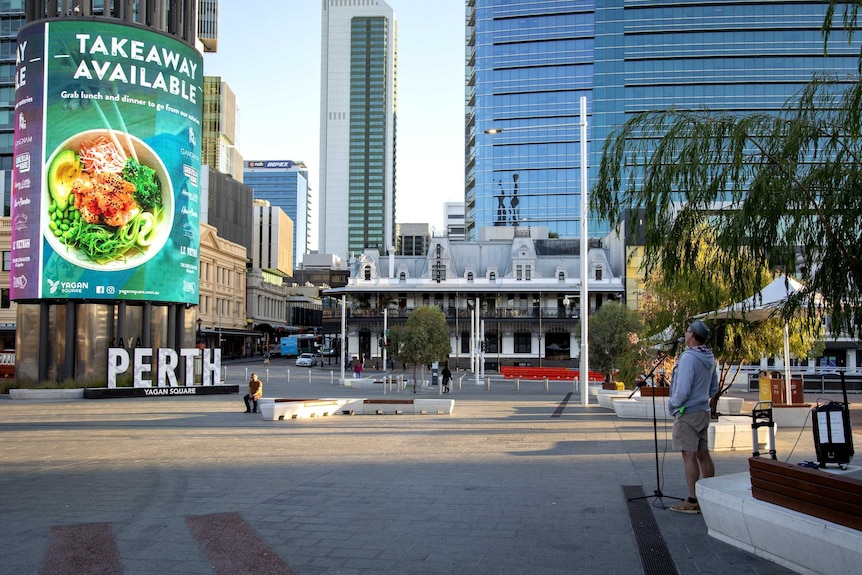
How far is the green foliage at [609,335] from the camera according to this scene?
124ft

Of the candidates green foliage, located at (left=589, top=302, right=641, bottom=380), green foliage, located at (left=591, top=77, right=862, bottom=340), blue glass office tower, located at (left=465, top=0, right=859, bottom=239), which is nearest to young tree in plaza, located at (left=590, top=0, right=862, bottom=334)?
green foliage, located at (left=591, top=77, right=862, bottom=340)

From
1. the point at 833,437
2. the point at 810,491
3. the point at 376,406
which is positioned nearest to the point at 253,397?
the point at 376,406

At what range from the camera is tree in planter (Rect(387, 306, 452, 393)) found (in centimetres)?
3781

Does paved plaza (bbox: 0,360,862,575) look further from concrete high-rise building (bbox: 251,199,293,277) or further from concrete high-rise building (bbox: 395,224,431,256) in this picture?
concrete high-rise building (bbox: 251,199,293,277)

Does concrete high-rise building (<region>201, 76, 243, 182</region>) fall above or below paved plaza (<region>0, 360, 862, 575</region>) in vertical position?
above

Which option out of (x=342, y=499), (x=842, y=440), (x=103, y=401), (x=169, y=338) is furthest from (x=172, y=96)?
(x=842, y=440)

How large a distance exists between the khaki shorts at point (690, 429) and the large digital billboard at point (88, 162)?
2977 centimetres

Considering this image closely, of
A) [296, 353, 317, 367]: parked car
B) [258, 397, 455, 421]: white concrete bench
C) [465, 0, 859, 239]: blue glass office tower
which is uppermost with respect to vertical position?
[465, 0, 859, 239]: blue glass office tower

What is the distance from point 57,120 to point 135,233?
5524 mm

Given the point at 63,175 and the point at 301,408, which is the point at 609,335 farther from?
the point at 63,175

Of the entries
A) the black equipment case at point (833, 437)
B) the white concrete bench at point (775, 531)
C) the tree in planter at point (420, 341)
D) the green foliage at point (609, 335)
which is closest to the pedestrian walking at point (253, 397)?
the tree in planter at point (420, 341)

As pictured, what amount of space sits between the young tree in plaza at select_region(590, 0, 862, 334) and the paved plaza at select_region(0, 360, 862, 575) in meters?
2.77

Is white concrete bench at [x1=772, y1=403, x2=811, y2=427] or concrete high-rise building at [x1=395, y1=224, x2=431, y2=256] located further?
concrete high-rise building at [x1=395, y1=224, x2=431, y2=256]

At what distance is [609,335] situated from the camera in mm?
38438
